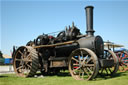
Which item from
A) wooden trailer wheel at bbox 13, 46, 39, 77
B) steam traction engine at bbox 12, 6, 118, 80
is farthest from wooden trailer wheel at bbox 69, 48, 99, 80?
wooden trailer wheel at bbox 13, 46, 39, 77

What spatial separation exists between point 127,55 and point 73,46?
5.23 m

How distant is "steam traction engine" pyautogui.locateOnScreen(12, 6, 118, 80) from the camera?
8.03 metres

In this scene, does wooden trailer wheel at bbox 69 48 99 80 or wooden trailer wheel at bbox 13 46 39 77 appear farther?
wooden trailer wheel at bbox 13 46 39 77

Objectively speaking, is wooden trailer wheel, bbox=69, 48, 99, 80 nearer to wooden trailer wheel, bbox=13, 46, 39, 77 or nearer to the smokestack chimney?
the smokestack chimney

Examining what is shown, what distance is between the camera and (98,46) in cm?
859

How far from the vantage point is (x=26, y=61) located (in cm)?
1015

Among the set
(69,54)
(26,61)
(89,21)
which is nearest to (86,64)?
(69,54)

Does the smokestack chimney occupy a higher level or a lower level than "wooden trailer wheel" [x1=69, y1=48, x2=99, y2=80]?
higher

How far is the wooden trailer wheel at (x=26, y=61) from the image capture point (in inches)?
380

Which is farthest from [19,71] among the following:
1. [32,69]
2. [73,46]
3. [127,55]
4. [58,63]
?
[127,55]

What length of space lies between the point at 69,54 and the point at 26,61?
2.63 m

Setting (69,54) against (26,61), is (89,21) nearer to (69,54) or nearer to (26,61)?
(69,54)

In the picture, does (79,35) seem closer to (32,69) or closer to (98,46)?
(98,46)

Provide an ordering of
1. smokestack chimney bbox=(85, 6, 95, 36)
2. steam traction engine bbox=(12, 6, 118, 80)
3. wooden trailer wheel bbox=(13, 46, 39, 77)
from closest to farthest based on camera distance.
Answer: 1. steam traction engine bbox=(12, 6, 118, 80)
2. smokestack chimney bbox=(85, 6, 95, 36)
3. wooden trailer wheel bbox=(13, 46, 39, 77)
